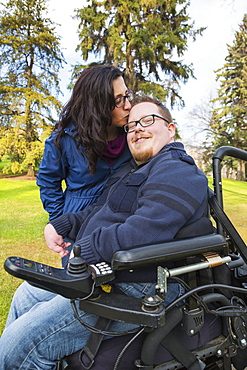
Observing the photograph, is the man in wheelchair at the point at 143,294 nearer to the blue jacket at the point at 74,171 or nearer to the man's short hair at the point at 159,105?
the man's short hair at the point at 159,105

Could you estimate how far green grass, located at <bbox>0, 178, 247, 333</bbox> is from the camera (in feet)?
12.5

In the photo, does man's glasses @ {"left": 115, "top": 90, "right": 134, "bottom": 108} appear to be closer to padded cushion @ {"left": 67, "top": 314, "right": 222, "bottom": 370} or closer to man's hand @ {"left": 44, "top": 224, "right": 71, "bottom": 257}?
man's hand @ {"left": 44, "top": 224, "right": 71, "bottom": 257}

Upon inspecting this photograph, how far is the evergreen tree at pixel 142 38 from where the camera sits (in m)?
16.6

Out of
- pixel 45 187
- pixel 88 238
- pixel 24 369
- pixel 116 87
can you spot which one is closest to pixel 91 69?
pixel 116 87

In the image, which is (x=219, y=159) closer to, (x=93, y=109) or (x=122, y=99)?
(x=122, y=99)

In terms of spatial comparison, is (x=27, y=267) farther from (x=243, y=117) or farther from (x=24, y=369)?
(x=243, y=117)

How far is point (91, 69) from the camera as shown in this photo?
1984 millimetres

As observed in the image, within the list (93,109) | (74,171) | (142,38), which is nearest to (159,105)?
(93,109)

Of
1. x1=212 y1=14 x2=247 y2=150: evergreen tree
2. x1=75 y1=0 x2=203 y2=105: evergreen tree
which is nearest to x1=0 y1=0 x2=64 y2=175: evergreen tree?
x1=75 y1=0 x2=203 y2=105: evergreen tree

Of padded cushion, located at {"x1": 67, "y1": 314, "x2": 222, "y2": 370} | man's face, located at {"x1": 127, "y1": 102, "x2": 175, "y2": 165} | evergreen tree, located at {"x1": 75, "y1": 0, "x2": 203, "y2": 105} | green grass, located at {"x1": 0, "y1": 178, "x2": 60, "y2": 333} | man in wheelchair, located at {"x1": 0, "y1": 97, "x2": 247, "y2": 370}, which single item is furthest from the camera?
evergreen tree, located at {"x1": 75, "y1": 0, "x2": 203, "y2": 105}

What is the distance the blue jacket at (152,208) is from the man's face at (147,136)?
0.50 ft

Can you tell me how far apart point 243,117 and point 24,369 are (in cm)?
2842

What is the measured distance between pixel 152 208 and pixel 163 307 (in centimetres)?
37

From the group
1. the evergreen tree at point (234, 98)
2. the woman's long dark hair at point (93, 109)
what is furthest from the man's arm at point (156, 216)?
the evergreen tree at point (234, 98)
